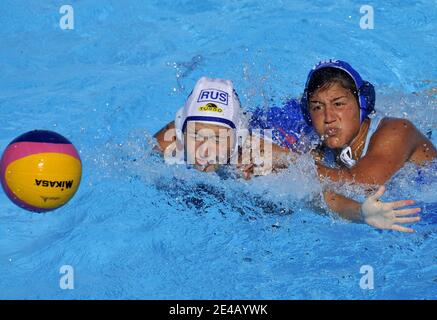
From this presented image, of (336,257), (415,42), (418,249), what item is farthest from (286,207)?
(415,42)

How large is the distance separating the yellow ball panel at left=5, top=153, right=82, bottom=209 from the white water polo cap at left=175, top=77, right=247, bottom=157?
3.04ft

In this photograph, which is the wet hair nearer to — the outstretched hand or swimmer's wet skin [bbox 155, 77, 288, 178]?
swimmer's wet skin [bbox 155, 77, 288, 178]

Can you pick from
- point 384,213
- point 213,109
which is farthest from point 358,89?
point 384,213

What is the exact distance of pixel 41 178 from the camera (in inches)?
179

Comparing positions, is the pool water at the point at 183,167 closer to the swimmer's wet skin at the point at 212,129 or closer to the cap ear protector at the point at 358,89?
the swimmer's wet skin at the point at 212,129

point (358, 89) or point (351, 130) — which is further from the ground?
point (358, 89)

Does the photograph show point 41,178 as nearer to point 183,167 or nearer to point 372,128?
point 183,167

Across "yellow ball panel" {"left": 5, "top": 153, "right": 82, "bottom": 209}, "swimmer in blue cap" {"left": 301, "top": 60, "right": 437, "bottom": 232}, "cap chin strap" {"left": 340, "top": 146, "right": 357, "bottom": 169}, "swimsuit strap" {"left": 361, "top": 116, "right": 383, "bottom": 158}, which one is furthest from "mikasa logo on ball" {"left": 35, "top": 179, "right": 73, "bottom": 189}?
"swimsuit strap" {"left": 361, "top": 116, "right": 383, "bottom": 158}

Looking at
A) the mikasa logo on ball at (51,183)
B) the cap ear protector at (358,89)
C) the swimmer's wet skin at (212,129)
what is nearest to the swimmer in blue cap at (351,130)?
the cap ear protector at (358,89)

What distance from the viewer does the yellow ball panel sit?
4.55 meters

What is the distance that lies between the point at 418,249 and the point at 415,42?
123 inches

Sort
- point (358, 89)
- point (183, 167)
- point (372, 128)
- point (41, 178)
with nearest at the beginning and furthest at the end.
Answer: point (41, 178), point (358, 89), point (372, 128), point (183, 167)

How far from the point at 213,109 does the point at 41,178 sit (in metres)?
1.22
